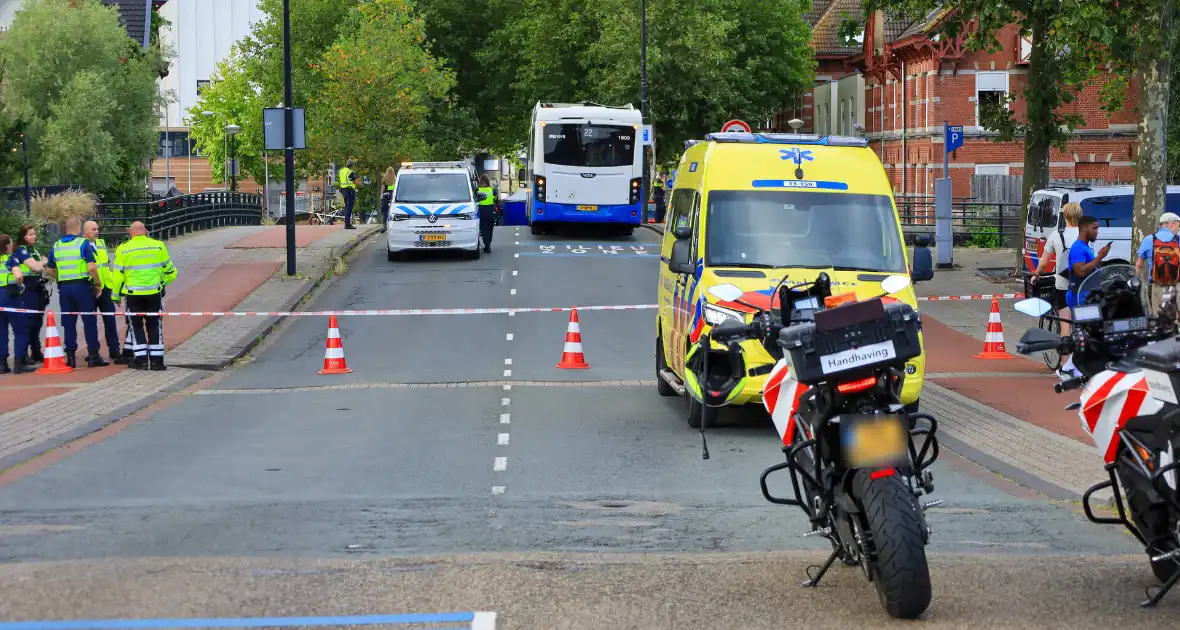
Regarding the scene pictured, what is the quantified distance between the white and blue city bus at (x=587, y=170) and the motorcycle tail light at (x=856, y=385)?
3246cm

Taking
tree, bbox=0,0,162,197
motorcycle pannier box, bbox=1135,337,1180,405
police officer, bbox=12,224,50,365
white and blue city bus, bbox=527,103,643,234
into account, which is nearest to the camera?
motorcycle pannier box, bbox=1135,337,1180,405

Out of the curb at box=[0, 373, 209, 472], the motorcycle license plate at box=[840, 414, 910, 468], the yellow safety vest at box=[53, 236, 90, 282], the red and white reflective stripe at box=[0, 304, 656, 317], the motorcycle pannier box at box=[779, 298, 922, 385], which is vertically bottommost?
the curb at box=[0, 373, 209, 472]

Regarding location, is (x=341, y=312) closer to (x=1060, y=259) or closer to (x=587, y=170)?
(x=1060, y=259)

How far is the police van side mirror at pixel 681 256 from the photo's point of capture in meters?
13.6

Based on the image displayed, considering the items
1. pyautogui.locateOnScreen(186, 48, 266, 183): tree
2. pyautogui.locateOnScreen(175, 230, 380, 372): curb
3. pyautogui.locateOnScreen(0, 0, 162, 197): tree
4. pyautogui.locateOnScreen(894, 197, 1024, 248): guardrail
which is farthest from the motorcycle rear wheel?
pyautogui.locateOnScreen(186, 48, 266, 183): tree

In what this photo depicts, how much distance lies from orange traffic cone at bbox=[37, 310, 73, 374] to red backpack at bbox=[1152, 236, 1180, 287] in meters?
12.1

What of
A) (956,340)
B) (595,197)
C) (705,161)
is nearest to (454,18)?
(595,197)

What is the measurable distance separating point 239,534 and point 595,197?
3082 centimetres

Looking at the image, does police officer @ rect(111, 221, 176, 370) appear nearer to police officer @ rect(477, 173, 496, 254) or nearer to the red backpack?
the red backpack

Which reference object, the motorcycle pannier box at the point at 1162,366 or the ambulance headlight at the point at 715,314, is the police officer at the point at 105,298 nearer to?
the ambulance headlight at the point at 715,314

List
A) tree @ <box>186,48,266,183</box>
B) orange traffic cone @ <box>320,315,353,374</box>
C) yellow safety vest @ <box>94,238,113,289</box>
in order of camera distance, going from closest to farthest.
→ orange traffic cone @ <box>320,315,353,374</box> < yellow safety vest @ <box>94,238,113,289</box> < tree @ <box>186,48,266,183</box>

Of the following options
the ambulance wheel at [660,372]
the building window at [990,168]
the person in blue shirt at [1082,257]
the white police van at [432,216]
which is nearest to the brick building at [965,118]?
the building window at [990,168]

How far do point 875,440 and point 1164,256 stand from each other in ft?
36.8

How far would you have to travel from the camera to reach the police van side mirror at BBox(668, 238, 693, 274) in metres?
13.6
